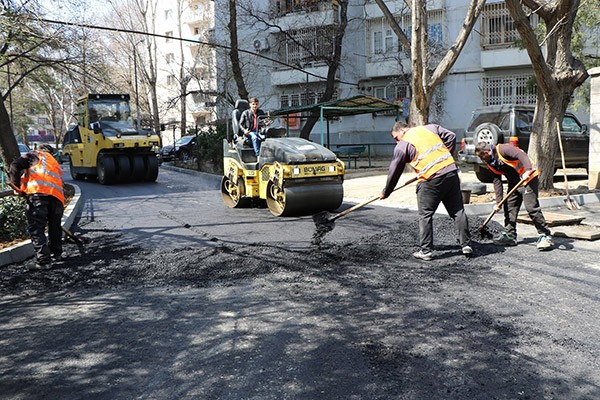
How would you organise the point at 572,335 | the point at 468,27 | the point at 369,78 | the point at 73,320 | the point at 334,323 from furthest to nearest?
1. the point at 369,78
2. the point at 468,27
3. the point at 73,320
4. the point at 334,323
5. the point at 572,335

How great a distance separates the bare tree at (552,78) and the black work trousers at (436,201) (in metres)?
5.25

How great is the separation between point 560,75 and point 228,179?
6719 mm

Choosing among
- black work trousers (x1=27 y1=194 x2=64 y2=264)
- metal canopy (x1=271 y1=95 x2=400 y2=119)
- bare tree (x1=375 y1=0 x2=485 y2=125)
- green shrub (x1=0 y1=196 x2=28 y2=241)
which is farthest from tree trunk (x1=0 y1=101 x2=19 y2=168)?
bare tree (x1=375 y1=0 x2=485 y2=125)

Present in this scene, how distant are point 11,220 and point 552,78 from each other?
9664 millimetres

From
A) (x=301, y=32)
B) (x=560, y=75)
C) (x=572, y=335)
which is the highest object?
(x=301, y=32)

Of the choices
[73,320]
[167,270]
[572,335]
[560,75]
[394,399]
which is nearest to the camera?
[394,399]

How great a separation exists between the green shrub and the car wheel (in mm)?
8388

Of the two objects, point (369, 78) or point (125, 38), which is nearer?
point (369, 78)

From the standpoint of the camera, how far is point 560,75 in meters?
10.9

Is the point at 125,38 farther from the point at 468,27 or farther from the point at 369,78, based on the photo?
the point at 468,27

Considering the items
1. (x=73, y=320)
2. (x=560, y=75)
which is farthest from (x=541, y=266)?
(x=560, y=75)

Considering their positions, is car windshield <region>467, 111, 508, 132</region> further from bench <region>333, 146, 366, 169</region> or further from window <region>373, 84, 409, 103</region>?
window <region>373, 84, 409, 103</region>

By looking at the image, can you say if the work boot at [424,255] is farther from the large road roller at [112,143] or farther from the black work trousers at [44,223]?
the large road roller at [112,143]

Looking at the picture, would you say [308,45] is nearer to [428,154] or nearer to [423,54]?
[423,54]
